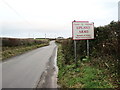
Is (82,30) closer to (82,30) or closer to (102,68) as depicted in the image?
(82,30)

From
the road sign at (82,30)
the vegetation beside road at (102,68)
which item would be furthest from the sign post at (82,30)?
the vegetation beside road at (102,68)

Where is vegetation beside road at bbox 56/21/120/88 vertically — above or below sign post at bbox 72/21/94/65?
below

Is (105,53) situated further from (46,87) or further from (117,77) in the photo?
(46,87)

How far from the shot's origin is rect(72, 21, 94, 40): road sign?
29.9 feet

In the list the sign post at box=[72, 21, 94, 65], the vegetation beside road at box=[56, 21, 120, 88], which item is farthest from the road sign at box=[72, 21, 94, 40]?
the vegetation beside road at box=[56, 21, 120, 88]

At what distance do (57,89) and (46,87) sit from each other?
1.82ft

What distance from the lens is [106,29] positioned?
8.70 meters

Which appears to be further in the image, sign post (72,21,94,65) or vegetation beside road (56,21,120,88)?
sign post (72,21,94,65)

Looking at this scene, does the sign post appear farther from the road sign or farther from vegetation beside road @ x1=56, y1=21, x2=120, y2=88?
vegetation beside road @ x1=56, y1=21, x2=120, y2=88

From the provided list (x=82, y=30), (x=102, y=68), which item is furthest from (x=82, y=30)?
(x=102, y=68)

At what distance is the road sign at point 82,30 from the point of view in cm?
912

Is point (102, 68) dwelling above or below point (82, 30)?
below

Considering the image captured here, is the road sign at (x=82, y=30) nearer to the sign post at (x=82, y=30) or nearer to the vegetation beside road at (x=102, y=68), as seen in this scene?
the sign post at (x=82, y=30)

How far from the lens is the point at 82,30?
9.33 meters
